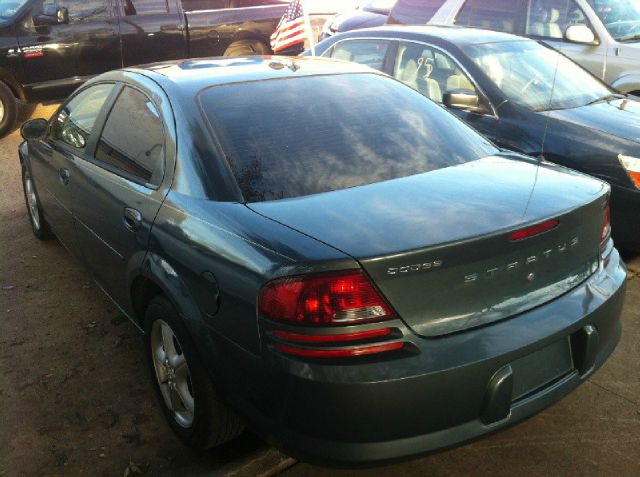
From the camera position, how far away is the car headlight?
421 centimetres

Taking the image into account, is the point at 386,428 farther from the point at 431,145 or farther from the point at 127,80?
the point at 127,80

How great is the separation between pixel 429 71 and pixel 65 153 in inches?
116

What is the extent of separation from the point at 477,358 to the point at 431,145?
123 cm

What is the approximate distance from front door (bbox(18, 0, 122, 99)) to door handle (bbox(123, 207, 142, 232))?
633cm

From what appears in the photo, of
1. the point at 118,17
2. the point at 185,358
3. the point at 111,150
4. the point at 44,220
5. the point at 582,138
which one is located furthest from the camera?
the point at 118,17

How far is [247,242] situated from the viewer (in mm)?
2334

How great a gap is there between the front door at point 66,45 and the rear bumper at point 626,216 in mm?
6866

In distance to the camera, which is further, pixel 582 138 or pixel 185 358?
pixel 582 138

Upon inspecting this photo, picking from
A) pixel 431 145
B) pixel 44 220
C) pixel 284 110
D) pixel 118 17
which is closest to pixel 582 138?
pixel 431 145

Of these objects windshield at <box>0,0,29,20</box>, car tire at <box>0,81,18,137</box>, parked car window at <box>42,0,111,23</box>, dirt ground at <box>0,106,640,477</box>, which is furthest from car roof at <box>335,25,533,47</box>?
car tire at <box>0,81,18,137</box>

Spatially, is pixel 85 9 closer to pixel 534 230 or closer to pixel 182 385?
pixel 182 385

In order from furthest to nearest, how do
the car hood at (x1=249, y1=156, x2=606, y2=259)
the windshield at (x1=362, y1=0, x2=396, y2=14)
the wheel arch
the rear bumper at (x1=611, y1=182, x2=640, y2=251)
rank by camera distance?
the windshield at (x1=362, y1=0, x2=396, y2=14), the rear bumper at (x1=611, y1=182, x2=640, y2=251), the wheel arch, the car hood at (x1=249, y1=156, x2=606, y2=259)

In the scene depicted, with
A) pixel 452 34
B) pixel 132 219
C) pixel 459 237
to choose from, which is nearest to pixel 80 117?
pixel 132 219

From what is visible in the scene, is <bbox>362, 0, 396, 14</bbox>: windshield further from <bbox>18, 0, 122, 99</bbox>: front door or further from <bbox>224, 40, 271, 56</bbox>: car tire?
<bbox>18, 0, 122, 99</bbox>: front door
